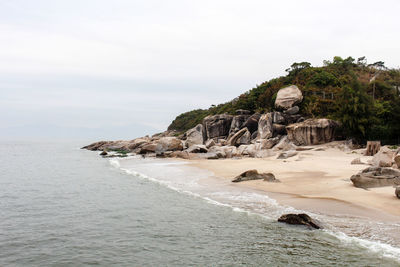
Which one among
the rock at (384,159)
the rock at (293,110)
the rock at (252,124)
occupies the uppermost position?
the rock at (293,110)

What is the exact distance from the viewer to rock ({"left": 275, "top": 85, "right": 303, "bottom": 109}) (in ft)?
156

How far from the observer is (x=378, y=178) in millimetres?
15297

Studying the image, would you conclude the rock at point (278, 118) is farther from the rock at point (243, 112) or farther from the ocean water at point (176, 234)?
the ocean water at point (176, 234)

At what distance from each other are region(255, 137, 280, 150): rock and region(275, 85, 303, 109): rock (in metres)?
8.26

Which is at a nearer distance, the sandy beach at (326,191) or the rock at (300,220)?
the rock at (300,220)

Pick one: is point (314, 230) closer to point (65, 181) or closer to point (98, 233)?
point (98, 233)

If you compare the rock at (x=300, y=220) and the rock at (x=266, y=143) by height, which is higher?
the rock at (x=266, y=143)

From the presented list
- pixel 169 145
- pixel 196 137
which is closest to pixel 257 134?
pixel 196 137

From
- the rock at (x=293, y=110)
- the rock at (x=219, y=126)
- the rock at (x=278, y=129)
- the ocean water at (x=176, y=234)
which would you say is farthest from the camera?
the rock at (x=219, y=126)

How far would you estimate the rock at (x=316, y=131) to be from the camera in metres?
38.4

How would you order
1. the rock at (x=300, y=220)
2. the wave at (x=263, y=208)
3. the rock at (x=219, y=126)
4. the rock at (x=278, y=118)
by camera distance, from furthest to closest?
the rock at (x=219, y=126), the rock at (x=278, y=118), the rock at (x=300, y=220), the wave at (x=263, y=208)

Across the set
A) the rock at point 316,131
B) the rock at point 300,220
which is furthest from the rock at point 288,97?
the rock at point 300,220

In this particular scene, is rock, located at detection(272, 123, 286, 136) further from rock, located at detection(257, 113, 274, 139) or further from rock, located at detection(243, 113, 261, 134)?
rock, located at detection(243, 113, 261, 134)

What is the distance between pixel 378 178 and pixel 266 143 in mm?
25749
